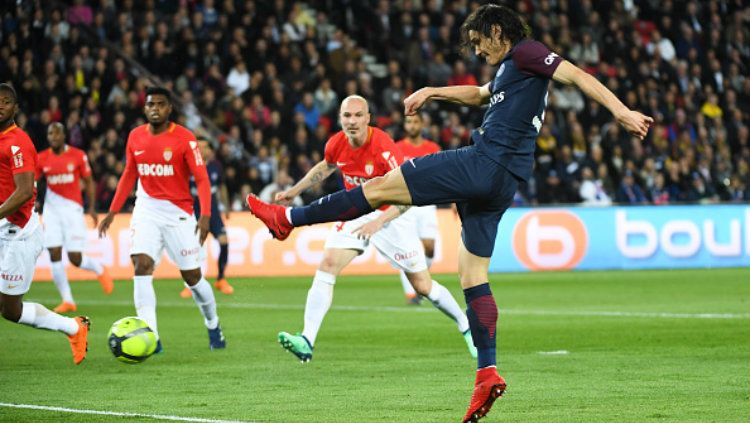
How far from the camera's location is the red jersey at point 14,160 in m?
10.1

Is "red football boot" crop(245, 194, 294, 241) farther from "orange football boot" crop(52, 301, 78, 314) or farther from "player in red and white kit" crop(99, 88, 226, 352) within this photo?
"orange football boot" crop(52, 301, 78, 314)

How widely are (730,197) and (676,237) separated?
3635 mm

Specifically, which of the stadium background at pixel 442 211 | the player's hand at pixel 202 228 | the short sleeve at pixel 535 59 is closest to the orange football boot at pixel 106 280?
the stadium background at pixel 442 211

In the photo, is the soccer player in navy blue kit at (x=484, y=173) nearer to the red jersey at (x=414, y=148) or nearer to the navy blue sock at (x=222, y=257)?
the red jersey at (x=414, y=148)

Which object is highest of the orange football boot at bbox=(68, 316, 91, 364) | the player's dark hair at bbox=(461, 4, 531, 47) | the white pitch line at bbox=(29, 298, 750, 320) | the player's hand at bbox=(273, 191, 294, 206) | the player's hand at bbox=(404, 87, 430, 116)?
the player's dark hair at bbox=(461, 4, 531, 47)

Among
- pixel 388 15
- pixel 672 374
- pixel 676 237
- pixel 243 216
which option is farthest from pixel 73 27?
pixel 672 374

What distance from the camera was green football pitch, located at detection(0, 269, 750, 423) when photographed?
8.24 metres

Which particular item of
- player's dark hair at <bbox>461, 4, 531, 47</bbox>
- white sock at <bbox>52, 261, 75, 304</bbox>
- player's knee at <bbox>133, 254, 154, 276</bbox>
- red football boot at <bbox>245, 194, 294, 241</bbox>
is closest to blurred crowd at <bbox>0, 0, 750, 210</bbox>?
white sock at <bbox>52, 261, 75, 304</bbox>

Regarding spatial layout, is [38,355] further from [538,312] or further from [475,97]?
[538,312]

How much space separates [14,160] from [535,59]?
434 cm

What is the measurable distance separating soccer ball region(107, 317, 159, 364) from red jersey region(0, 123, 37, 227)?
3.91 feet

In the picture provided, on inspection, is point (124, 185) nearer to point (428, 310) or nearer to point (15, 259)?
point (15, 259)

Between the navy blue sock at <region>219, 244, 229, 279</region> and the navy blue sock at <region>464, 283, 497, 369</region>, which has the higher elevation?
the navy blue sock at <region>464, 283, 497, 369</region>

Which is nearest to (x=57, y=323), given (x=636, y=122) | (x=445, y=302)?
(x=445, y=302)
